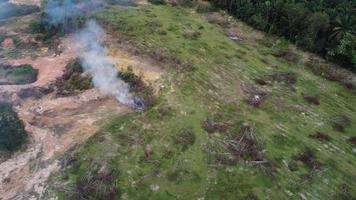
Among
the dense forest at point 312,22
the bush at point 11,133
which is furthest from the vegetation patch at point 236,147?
the dense forest at point 312,22

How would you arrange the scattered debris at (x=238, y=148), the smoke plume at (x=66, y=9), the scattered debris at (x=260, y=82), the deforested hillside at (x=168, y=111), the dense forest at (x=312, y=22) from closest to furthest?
the deforested hillside at (x=168, y=111)
the scattered debris at (x=238, y=148)
the scattered debris at (x=260, y=82)
the dense forest at (x=312, y=22)
the smoke plume at (x=66, y=9)

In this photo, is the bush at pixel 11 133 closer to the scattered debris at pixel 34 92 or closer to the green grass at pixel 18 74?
the scattered debris at pixel 34 92

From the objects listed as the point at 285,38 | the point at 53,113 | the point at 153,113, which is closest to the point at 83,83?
the point at 53,113

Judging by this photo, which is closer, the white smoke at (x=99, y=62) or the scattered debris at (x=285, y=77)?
the white smoke at (x=99, y=62)

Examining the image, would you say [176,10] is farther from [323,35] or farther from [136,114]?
[136,114]

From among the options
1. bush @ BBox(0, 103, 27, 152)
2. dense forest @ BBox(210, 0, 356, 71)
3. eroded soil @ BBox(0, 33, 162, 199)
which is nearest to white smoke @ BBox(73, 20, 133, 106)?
eroded soil @ BBox(0, 33, 162, 199)

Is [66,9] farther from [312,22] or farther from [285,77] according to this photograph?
[312,22]
